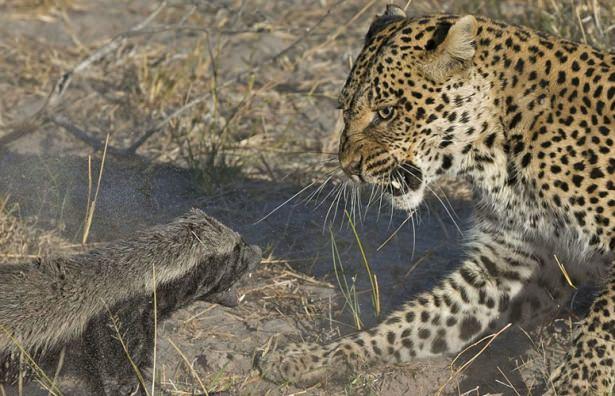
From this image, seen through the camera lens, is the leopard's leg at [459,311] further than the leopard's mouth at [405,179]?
Yes

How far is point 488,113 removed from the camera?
563cm

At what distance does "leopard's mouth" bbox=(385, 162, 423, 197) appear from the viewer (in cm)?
575

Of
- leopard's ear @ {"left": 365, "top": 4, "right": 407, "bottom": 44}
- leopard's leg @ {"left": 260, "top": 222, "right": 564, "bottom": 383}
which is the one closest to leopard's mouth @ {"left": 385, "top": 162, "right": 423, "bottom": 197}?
leopard's leg @ {"left": 260, "top": 222, "right": 564, "bottom": 383}

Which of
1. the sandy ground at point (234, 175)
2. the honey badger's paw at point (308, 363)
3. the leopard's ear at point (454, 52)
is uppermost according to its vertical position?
the leopard's ear at point (454, 52)

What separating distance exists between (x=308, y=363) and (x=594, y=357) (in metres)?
1.53

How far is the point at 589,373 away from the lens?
531 cm

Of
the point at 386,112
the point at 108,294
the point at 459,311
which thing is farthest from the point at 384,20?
the point at 108,294

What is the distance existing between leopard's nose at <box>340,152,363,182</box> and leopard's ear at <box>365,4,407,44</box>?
0.62 meters

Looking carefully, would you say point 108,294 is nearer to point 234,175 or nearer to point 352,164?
point 352,164

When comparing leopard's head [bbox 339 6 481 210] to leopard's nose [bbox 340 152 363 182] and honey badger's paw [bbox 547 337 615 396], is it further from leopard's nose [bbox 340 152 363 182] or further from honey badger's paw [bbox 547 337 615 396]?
→ honey badger's paw [bbox 547 337 615 396]

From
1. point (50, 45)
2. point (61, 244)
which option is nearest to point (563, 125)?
point (61, 244)

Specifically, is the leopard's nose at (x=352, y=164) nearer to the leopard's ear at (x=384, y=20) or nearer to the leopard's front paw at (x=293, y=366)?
the leopard's ear at (x=384, y=20)

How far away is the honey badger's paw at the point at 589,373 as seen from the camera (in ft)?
17.4

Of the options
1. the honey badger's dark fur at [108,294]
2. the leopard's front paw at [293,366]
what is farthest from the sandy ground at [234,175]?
the honey badger's dark fur at [108,294]
